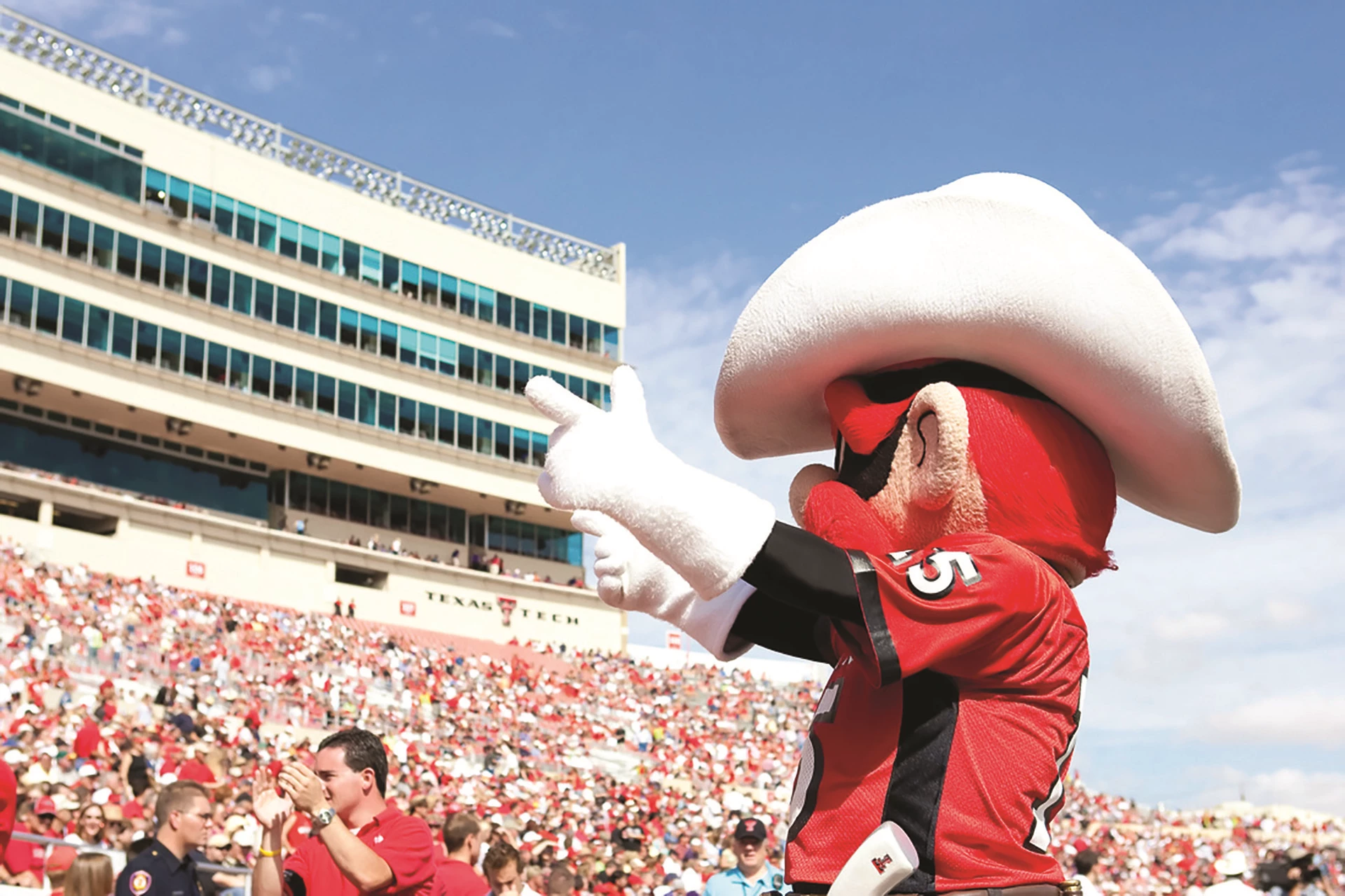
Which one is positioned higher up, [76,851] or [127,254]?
[127,254]

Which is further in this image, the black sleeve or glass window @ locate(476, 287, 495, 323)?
glass window @ locate(476, 287, 495, 323)

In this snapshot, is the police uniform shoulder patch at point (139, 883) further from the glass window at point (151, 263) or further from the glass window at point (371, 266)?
the glass window at point (371, 266)

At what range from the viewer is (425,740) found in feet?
68.1

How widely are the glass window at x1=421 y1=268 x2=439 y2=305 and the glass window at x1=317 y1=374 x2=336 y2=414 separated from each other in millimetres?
3936

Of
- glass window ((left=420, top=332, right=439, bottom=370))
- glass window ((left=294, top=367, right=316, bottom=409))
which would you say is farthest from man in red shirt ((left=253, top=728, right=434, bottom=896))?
glass window ((left=420, top=332, right=439, bottom=370))

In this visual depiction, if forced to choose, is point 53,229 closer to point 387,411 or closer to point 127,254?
point 127,254

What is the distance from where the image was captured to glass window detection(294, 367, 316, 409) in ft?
110

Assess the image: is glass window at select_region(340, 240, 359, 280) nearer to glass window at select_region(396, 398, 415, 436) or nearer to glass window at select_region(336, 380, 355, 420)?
glass window at select_region(336, 380, 355, 420)

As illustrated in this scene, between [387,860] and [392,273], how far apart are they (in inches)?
1324

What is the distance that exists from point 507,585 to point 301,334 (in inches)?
335

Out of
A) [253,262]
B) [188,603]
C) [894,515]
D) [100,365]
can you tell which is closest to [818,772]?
[894,515]

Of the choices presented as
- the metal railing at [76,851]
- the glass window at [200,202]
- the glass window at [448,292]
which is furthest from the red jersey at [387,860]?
the glass window at [448,292]

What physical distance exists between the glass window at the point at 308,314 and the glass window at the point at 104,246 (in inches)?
194

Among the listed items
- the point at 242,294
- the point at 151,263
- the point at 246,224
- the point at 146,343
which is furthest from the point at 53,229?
the point at 246,224
